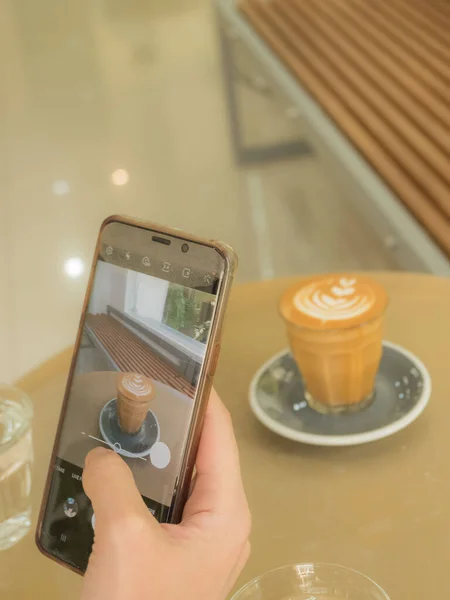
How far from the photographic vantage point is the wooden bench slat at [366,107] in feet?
3.24

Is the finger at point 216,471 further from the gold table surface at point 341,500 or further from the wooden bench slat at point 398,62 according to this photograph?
the wooden bench slat at point 398,62

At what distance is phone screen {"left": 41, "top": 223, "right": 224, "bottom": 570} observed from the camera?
1.39ft

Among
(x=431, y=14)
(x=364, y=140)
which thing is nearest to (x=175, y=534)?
(x=364, y=140)

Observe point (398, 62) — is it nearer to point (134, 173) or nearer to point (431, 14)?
point (431, 14)

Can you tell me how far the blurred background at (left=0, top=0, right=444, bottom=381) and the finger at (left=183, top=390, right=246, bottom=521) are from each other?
0.66 meters

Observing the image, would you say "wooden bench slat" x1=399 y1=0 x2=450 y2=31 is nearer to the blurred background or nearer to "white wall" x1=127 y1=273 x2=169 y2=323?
the blurred background

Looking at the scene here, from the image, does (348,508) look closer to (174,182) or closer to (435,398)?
(435,398)

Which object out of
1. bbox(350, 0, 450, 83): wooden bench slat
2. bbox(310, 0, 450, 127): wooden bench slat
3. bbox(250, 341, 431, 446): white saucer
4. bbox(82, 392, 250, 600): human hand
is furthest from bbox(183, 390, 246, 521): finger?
bbox(350, 0, 450, 83): wooden bench slat

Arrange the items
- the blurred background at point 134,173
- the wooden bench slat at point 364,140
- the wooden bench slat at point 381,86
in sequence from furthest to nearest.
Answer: the blurred background at point 134,173
the wooden bench slat at point 381,86
the wooden bench slat at point 364,140

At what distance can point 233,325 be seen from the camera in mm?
683

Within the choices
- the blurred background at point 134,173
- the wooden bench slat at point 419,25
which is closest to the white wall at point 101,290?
the blurred background at point 134,173

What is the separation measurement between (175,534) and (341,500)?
0.48 feet

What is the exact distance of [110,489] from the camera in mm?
367

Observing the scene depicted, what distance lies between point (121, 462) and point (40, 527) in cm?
11
